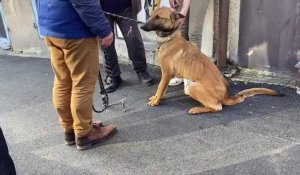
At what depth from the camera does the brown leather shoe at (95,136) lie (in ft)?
11.0

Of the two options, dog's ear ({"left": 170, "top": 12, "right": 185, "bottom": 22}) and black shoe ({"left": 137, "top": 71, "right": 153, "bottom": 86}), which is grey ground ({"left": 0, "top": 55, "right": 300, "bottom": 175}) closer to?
black shoe ({"left": 137, "top": 71, "right": 153, "bottom": 86})

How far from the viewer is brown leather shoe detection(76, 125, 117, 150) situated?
336cm

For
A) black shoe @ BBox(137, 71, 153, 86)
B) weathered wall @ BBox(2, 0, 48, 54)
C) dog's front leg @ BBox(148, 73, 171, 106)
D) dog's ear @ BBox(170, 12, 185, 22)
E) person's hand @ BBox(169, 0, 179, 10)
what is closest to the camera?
dog's ear @ BBox(170, 12, 185, 22)

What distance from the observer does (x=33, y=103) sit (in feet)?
14.8

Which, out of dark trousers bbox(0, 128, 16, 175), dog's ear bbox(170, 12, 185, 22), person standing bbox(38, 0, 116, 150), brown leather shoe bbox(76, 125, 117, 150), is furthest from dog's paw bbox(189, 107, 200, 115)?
dark trousers bbox(0, 128, 16, 175)

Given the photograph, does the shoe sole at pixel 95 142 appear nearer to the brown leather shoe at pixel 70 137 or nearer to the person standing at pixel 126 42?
the brown leather shoe at pixel 70 137

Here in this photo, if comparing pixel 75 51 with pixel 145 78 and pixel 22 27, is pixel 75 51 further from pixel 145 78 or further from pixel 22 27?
pixel 22 27

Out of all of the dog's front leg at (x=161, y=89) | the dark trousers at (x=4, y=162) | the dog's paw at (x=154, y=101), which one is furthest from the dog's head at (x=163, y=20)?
the dark trousers at (x=4, y=162)

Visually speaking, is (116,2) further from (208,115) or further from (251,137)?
(251,137)

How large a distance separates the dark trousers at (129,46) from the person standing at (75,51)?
1360 mm

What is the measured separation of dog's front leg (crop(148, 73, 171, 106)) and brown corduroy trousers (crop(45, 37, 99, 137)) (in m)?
1.00

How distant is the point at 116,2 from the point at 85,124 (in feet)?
5.32

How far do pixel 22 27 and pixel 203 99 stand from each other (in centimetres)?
431

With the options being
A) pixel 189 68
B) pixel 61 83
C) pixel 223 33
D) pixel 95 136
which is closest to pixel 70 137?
pixel 95 136
